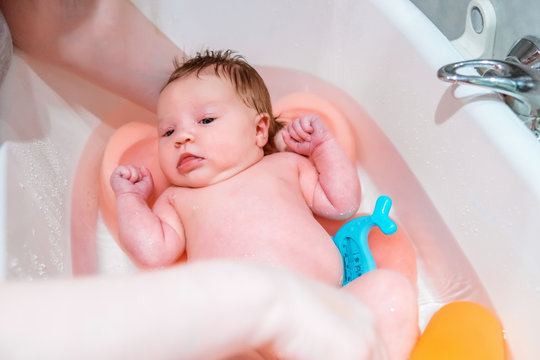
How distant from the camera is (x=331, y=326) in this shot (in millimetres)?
507

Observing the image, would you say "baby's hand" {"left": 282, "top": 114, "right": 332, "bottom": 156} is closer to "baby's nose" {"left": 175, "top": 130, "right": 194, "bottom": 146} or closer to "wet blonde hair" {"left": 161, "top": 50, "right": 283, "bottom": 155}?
"wet blonde hair" {"left": 161, "top": 50, "right": 283, "bottom": 155}

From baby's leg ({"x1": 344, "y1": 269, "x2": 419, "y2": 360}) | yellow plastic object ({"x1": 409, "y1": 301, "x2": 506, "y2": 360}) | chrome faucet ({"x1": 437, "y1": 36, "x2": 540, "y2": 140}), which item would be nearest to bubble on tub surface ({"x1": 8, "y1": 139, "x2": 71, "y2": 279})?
baby's leg ({"x1": 344, "y1": 269, "x2": 419, "y2": 360})

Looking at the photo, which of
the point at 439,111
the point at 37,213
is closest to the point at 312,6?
the point at 439,111

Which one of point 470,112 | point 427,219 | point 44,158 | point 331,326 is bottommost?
point 331,326

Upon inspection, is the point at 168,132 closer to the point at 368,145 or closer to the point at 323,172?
the point at 323,172

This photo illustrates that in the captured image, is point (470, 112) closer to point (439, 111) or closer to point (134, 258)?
point (439, 111)

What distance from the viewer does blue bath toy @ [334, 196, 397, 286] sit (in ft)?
3.52

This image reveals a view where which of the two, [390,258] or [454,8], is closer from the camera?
[390,258]

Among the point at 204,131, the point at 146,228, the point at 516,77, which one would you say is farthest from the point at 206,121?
the point at 516,77

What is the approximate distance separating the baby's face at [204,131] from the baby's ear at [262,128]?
1 cm

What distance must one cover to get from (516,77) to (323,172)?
1.30 ft

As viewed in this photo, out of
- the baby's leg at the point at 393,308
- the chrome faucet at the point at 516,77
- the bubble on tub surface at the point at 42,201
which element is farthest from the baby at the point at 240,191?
the chrome faucet at the point at 516,77

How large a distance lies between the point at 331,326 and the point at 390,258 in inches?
25.5

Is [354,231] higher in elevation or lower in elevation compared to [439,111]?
lower
